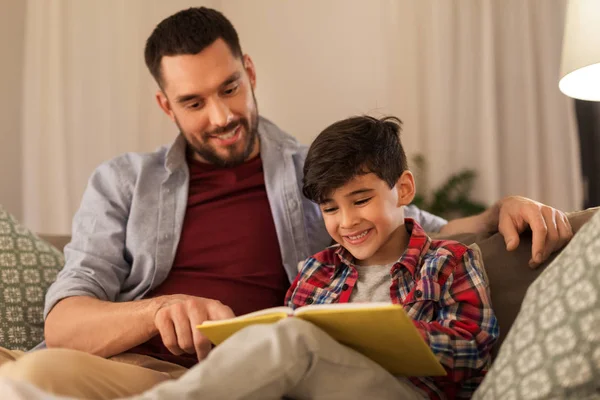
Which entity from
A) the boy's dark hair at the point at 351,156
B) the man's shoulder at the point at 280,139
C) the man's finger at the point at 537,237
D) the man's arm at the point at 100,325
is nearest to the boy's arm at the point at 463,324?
the man's finger at the point at 537,237

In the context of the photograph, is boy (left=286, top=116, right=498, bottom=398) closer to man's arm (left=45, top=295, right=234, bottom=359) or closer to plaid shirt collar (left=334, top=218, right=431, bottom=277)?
plaid shirt collar (left=334, top=218, right=431, bottom=277)

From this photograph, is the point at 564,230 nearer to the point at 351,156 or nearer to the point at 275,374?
the point at 351,156

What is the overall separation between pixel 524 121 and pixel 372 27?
801mm

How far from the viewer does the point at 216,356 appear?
0.86 metres

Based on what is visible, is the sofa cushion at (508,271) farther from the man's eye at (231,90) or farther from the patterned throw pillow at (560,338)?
the man's eye at (231,90)

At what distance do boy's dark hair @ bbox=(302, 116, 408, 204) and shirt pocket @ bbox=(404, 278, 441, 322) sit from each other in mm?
235

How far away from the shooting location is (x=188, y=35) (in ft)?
5.95

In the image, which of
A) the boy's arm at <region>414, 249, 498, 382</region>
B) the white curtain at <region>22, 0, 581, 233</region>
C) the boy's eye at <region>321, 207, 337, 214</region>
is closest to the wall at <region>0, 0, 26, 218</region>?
the white curtain at <region>22, 0, 581, 233</region>

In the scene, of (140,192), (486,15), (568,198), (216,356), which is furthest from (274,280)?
(486,15)

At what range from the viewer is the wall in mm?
2680

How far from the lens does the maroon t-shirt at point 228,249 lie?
163cm

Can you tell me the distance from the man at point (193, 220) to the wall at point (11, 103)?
1.02 meters

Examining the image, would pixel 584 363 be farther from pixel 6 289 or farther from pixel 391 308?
pixel 6 289

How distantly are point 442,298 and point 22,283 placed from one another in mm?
1059
